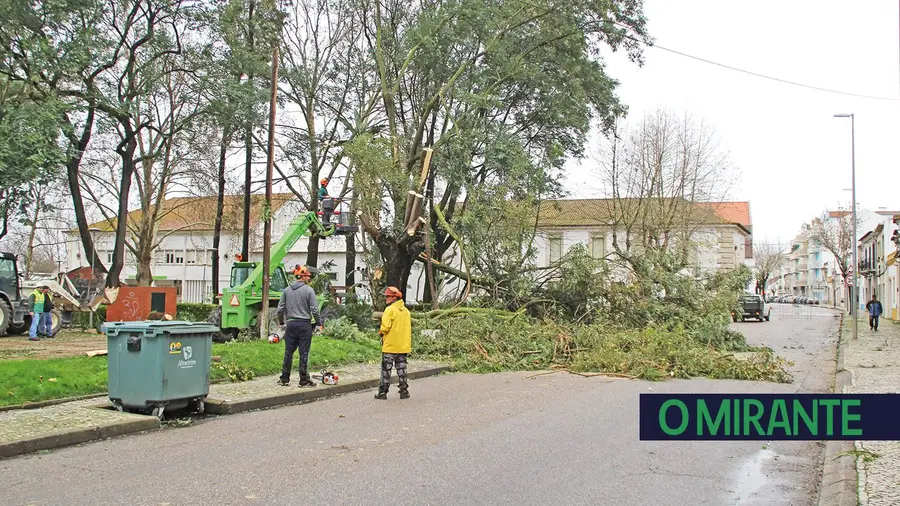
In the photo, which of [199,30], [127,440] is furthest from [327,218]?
[127,440]

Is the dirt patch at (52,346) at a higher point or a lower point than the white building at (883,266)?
lower

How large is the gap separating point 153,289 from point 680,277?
54.7ft

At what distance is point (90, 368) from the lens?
11.5 m

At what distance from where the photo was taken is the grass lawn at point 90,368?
9.88 m

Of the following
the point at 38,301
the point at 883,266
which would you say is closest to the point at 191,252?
the point at 38,301

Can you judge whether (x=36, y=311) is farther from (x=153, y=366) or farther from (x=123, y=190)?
(x=153, y=366)

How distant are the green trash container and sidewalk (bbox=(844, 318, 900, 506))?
7.49 metres

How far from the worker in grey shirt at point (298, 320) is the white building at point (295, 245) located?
15.8 meters

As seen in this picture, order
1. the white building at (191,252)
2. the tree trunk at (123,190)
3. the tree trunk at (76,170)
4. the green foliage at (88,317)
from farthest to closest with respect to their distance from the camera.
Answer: the white building at (191,252), the tree trunk at (123,190), the green foliage at (88,317), the tree trunk at (76,170)

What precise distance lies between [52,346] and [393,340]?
11726 mm

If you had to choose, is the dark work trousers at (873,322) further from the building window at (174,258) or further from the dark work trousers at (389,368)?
the building window at (174,258)

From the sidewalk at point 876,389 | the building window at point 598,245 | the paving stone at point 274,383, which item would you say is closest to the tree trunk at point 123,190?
the paving stone at point 274,383

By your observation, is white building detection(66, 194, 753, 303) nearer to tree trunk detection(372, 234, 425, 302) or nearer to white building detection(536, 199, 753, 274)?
white building detection(536, 199, 753, 274)

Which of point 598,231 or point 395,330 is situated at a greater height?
point 598,231
